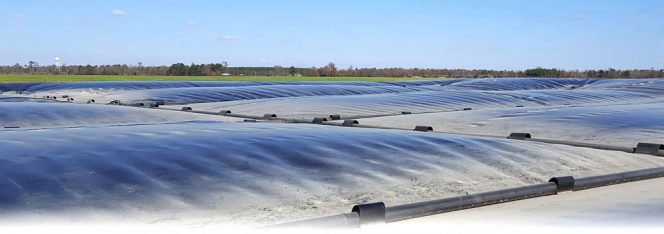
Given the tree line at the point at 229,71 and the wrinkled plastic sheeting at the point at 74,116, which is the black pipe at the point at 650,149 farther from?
the tree line at the point at 229,71

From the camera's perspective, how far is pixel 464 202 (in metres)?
2.76

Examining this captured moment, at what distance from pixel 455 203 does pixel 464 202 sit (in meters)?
0.05

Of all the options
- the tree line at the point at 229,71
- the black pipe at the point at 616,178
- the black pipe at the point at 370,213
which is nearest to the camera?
the black pipe at the point at 370,213

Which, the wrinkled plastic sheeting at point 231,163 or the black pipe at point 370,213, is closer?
the black pipe at point 370,213

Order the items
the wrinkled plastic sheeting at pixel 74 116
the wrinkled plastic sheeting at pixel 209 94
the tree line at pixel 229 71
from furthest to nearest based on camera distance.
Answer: the tree line at pixel 229 71 < the wrinkled plastic sheeting at pixel 209 94 < the wrinkled plastic sheeting at pixel 74 116

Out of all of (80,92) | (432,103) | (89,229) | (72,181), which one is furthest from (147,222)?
(80,92)

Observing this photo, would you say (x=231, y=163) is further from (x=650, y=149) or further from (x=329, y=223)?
(x=650, y=149)

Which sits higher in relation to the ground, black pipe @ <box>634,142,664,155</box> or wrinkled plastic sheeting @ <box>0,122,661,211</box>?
wrinkled plastic sheeting @ <box>0,122,661,211</box>

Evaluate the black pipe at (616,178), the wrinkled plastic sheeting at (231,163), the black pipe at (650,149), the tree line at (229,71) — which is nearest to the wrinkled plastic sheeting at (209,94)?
the wrinkled plastic sheeting at (231,163)

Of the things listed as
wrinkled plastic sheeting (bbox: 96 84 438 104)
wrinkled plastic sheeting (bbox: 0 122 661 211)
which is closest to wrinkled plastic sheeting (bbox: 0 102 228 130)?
wrinkled plastic sheeting (bbox: 0 122 661 211)

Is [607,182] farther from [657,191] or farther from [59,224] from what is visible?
[59,224]

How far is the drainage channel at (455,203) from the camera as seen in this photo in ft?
7.76

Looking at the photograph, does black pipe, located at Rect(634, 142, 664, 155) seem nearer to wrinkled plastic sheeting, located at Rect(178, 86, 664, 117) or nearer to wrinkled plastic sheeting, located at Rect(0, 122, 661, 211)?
wrinkled plastic sheeting, located at Rect(0, 122, 661, 211)

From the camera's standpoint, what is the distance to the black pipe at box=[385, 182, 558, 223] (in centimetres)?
255
